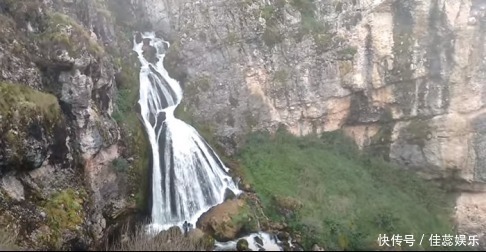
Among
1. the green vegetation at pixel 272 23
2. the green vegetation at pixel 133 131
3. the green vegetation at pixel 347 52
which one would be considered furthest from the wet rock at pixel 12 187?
the green vegetation at pixel 347 52

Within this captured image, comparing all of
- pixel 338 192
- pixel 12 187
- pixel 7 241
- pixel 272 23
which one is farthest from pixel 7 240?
pixel 272 23

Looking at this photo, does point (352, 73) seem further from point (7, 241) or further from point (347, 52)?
point (7, 241)

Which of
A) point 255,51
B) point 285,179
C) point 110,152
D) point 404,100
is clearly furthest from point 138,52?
point 404,100

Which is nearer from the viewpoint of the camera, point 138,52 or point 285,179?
point 285,179

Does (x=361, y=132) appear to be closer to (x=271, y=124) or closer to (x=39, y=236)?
(x=271, y=124)

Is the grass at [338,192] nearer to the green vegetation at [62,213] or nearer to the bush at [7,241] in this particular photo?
the green vegetation at [62,213]
